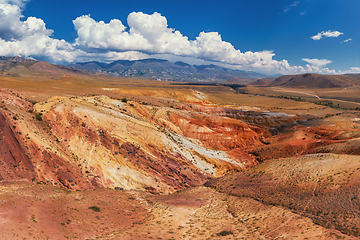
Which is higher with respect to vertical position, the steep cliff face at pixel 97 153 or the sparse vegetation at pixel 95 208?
the steep cliff face at pixel 97 153

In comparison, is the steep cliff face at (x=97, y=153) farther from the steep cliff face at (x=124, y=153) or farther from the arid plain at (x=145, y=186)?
the arid plain at (x=145, y=186)

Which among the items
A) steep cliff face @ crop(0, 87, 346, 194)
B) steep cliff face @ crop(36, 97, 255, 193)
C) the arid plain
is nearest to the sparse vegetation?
the arid plain

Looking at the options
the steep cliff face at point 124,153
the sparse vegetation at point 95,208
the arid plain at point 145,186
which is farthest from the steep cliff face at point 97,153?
the sparse vegetation at point 95,208

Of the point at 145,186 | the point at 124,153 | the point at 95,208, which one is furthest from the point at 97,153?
the point at 95,208

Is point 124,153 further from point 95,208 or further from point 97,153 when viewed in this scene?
point 95,208

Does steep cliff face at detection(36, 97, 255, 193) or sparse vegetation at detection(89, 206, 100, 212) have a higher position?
steep cliff face at detection(36, 97, 255, 193)

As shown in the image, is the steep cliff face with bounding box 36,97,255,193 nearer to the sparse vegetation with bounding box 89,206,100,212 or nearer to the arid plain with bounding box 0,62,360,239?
the arid plain with bounding box 0,62,360,239

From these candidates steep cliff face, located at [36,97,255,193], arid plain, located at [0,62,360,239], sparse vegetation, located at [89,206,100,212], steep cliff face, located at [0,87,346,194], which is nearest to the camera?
arid plain, located at [0,62,360,239]

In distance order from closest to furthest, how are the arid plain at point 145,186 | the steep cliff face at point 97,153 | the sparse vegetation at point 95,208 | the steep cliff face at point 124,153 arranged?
the arid plain at point 145,186 < the sparse vegetation at point 95,208 < the steep cliff face at point 97,153 < the steep cliff face at point 124,153

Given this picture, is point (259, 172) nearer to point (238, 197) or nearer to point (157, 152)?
point (238, 197)

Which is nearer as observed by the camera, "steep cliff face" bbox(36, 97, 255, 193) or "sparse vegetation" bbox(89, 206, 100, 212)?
"sparse vegetation" bbox(89, 206, 100, 212)

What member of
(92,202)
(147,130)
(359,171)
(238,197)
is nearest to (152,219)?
(92,202)
